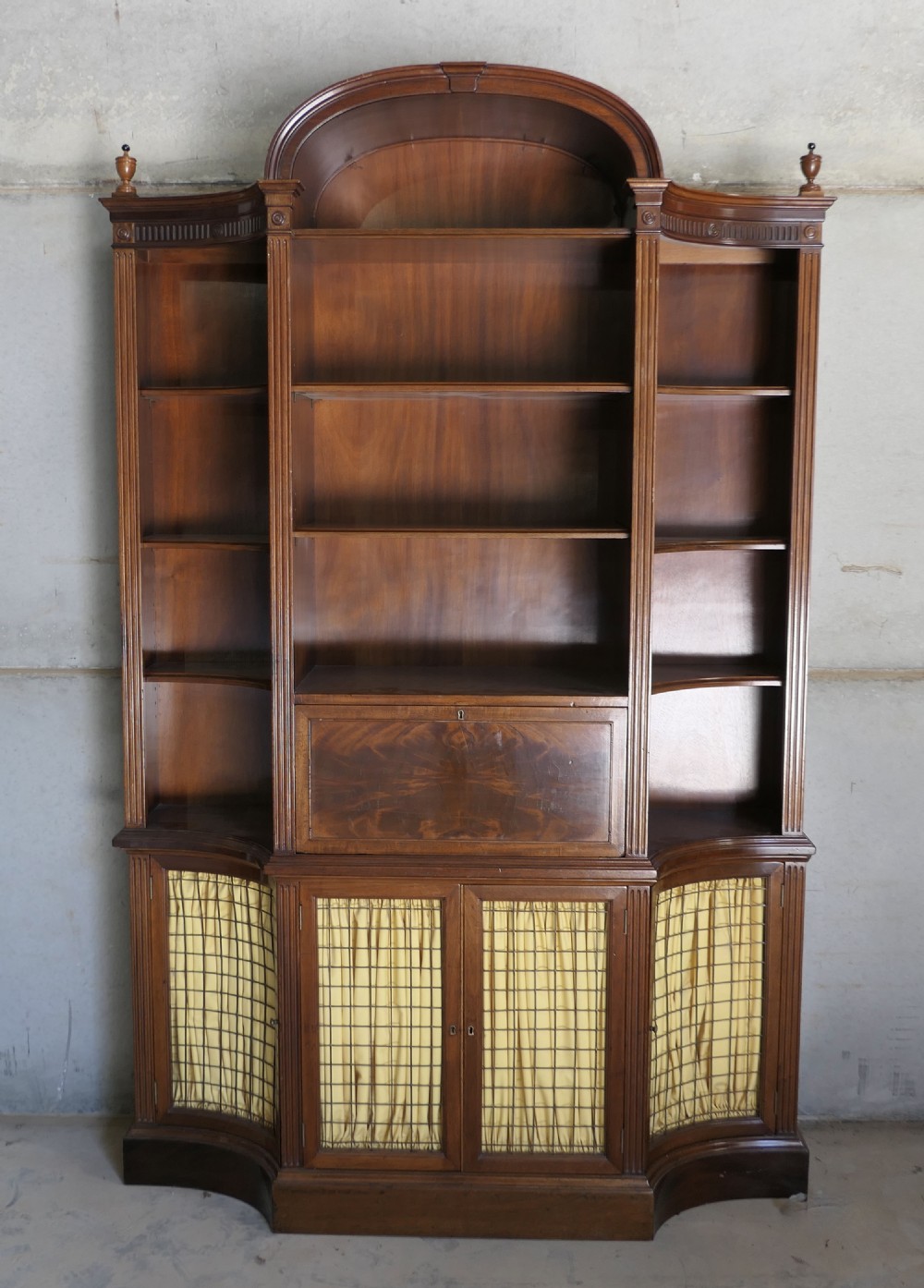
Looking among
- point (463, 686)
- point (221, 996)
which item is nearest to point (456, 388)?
point (463, 686)

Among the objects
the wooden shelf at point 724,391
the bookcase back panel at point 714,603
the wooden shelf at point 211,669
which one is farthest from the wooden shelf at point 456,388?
the wooden shelf at point 211,669

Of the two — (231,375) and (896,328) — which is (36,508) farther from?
(896,328)

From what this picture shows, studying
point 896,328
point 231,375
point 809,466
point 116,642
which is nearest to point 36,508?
point 116,642

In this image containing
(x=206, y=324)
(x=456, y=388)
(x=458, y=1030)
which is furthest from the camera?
(x=206, y=324)

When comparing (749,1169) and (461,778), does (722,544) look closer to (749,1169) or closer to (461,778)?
(461,778)

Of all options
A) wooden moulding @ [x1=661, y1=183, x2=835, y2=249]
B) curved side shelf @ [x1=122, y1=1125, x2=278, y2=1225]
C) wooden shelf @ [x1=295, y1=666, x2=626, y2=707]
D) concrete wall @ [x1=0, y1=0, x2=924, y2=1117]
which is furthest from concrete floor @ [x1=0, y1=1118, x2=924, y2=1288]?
wooden moulding @ [x1=661, y1=183, x2=835, y2=249]

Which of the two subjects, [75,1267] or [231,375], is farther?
[231,375]

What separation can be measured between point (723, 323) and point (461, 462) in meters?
0.86

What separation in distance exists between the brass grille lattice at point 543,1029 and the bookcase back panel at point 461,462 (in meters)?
1.14

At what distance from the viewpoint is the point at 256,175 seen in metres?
3.30

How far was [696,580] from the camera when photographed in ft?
11.0

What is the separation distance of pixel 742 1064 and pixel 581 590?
144 cm

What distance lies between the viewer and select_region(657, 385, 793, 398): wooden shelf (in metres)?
3.01

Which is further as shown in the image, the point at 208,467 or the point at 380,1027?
the point at 208,467
